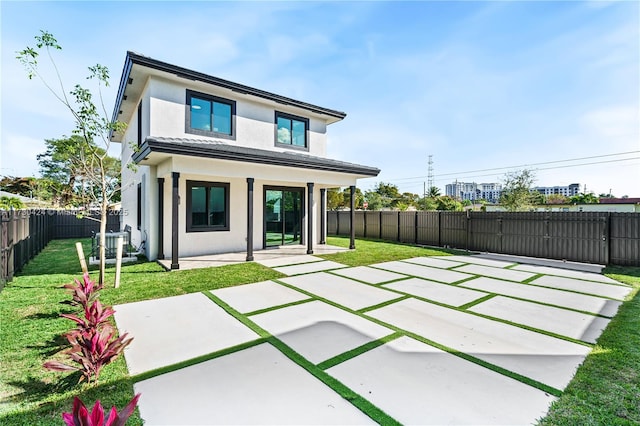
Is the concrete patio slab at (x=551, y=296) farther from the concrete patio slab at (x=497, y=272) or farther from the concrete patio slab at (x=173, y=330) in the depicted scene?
the concrete patio slab at (x=173, y=330)

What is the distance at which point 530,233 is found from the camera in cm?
1017

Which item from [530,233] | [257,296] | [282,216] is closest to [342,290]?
[257,296]

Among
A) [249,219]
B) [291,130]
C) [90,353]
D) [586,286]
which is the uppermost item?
[291,130]

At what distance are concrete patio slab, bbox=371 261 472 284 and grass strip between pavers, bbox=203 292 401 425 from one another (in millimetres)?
4623

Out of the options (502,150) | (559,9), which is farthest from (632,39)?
(502,150)

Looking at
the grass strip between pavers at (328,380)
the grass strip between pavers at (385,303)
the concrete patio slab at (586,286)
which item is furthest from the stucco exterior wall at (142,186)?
the concrete patio slab at (586,286)

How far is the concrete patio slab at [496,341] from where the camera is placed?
2.92m

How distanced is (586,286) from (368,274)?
189 inches

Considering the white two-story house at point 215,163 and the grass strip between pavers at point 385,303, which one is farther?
the white two-story house at point 215,163

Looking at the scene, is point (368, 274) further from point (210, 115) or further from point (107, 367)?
point (210, 115)

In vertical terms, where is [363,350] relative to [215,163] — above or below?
below

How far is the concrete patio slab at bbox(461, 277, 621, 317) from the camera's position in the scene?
16.1 feet

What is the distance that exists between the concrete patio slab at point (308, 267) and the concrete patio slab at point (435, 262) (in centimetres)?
259

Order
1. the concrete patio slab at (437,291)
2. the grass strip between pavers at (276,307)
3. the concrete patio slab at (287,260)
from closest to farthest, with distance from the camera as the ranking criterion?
the grass strip between pavers at (276,307) → the concrete patio slab at (437,291) → the concrete patio slab at (287,260)
